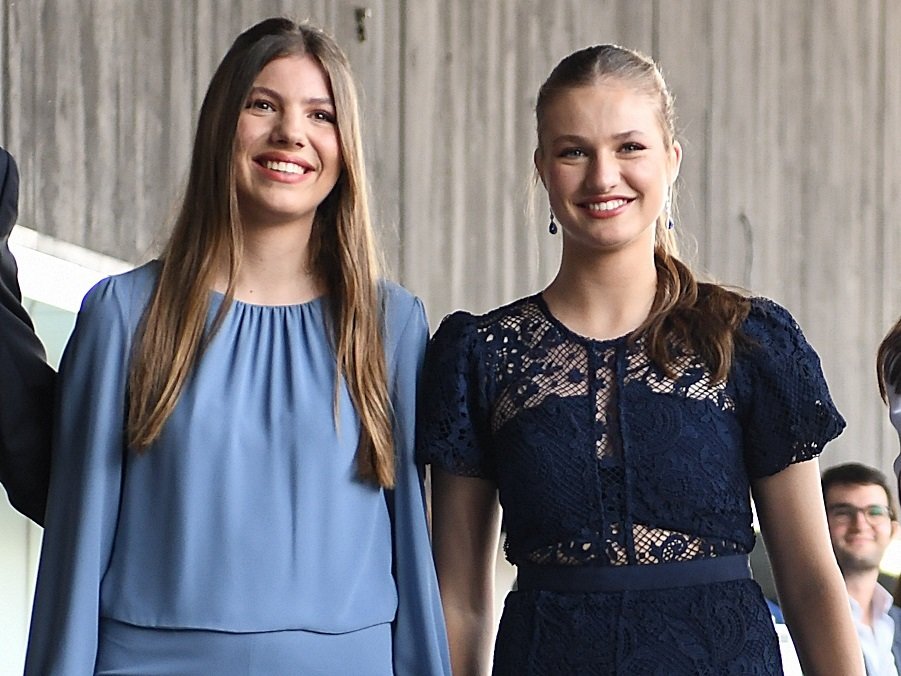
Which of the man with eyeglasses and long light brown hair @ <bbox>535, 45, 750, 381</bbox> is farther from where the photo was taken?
the man with eyeglasses

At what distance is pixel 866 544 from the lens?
4586mm

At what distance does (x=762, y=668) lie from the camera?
2.28 meters

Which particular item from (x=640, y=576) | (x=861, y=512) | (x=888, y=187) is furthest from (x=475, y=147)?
(x=640, y=576)

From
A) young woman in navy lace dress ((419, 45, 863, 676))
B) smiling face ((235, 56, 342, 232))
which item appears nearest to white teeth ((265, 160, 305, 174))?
smiling face ((235, 56, 342, 232))

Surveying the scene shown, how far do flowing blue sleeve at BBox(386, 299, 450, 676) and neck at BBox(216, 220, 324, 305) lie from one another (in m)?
0.14

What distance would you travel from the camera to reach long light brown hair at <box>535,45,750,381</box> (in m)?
2.37

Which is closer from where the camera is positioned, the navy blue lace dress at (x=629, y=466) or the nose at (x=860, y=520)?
the navy blue lace dress at (x=629, y=466)

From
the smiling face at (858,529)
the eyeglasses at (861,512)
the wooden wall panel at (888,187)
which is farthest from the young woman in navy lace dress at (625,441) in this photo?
the wooden wall panel at (888,187)

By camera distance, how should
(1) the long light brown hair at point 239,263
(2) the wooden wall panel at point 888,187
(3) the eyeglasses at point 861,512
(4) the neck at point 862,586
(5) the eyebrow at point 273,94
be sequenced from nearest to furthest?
(1) the long light brown hair at point 239,263 < (5) the eyebrow at point 273,94 < (4) the neck at point 862,586 < (3) the eyeglasses at point 861,512 < (2) the wooden wall panel at point 888,187

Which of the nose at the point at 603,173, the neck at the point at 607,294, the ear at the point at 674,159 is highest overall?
the ear at the point at 674,159

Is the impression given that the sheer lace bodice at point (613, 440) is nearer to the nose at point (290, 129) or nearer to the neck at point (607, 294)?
the neck at point (607, 294)

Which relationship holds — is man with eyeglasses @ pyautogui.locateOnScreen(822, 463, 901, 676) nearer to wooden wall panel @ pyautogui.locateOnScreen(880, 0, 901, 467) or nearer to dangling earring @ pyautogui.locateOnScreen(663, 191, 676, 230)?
dangling earring @ pyautogui.locateOnScreen(663, 191, 676, 230)

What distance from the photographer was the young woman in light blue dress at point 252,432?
2248mm

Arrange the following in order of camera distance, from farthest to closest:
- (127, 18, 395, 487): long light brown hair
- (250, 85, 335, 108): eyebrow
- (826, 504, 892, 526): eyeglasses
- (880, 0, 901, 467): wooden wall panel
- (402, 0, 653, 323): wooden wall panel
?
1. (880, 0, 901, 467): wooden wall panel
2. (402, 0, 653, 323): wooden wall panel
3. (826, 504, 892, 526): eyeglasses
4. (250, 85, 335, 108): eyebrow
5. (127, 18, 395, 487): long light brown hair
